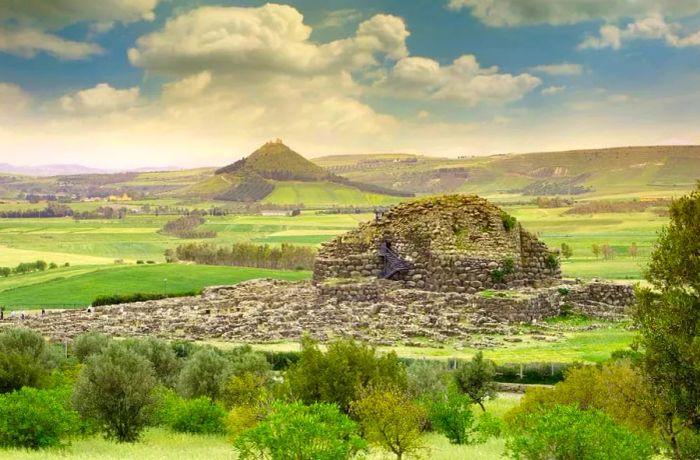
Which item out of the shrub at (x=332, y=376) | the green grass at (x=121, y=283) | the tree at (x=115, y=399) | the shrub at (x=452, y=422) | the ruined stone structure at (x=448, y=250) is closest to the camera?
the shrub at (x=332, y=376)

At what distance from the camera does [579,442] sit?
45.4 feet

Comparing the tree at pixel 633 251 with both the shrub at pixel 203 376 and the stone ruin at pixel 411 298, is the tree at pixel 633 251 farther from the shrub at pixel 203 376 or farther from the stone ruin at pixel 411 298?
the shrub at pixel 203 376

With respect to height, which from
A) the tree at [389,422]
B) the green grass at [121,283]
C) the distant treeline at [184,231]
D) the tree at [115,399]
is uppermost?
the tree at [389,422]

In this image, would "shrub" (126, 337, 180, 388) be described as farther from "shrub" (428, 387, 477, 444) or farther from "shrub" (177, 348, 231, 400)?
"shrub" (428, 387, 477, 444)

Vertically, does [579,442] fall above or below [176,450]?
above

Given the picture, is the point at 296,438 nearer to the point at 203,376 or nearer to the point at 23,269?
the point at 203,376

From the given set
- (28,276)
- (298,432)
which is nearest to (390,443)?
(298,432)

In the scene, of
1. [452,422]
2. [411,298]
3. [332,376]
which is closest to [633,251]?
[411,298]

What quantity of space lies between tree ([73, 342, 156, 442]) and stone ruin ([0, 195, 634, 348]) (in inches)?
577

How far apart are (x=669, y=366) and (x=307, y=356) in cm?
881

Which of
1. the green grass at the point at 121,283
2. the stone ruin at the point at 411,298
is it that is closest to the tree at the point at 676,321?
the stone ruin at the point at 411,298

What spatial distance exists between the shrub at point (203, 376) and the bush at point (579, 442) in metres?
14.6

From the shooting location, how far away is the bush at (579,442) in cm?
1383

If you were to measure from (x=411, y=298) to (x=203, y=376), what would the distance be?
60.9 feet
